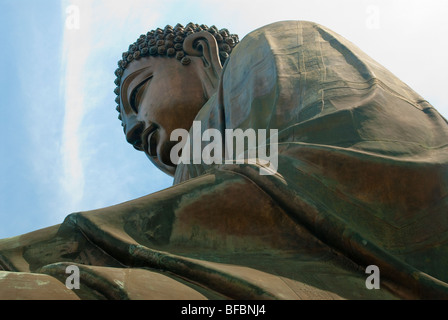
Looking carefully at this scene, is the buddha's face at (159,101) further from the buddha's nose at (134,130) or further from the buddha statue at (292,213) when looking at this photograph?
the buddha statue at (292,213)

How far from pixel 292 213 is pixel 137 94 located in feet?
12.8

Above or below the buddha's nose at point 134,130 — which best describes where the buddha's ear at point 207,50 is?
above

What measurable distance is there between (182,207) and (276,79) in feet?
3.87

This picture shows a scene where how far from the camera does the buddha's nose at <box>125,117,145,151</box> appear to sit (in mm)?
7035

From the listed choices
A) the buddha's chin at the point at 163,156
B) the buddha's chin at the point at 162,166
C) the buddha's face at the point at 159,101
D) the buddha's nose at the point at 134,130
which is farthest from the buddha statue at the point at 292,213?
the buddha's chin at the point at 162,166

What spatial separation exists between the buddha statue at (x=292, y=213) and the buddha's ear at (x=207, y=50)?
1.64 m

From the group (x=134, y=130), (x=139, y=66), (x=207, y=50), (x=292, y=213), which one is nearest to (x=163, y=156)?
(x=134, y=130)

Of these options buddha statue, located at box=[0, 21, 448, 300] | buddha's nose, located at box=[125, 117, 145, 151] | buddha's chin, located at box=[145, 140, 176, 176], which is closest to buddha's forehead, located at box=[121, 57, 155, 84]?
buddha's nose, located at box=[125, 117, 145, 151]

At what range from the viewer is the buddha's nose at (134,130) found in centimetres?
704

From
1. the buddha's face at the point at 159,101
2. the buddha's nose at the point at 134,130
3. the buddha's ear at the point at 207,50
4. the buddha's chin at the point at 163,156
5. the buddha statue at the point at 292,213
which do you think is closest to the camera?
the buddha statue at the point at 292,213

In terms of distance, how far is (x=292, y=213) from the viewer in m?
3.37

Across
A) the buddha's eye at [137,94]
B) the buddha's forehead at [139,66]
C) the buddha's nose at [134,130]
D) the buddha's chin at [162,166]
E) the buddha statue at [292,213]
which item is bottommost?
the buddha statue at [292,213]

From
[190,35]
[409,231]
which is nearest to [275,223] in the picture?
[409,231]

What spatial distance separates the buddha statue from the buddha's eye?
2334 millimetres
